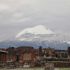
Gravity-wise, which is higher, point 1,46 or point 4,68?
point 1,46

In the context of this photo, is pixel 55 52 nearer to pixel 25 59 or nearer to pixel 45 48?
pixel 45 48

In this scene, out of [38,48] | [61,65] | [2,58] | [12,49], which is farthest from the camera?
[38,48]

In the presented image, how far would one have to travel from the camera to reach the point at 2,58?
79.6ft

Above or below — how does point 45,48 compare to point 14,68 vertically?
above

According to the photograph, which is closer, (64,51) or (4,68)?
(4,68)

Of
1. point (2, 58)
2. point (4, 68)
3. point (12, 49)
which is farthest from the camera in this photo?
point (12, 49)

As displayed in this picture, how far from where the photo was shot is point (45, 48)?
2867 cm

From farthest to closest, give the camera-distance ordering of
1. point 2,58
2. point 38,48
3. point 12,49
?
point 38,48
point 12,49
point 2,58

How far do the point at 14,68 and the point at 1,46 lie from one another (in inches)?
297

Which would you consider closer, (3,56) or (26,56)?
(26,56)

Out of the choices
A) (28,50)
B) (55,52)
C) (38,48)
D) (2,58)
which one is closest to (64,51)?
(55,52)

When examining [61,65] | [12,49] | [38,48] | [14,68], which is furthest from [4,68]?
[38,48]

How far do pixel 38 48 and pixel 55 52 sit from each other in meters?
2.11

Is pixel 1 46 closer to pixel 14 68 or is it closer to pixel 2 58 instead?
pixel 2 58
